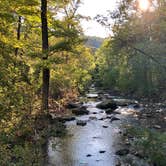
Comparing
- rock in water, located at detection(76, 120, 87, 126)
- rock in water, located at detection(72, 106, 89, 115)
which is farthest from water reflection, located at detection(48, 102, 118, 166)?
rock in water, located at detection(72, 106, 89, 115)

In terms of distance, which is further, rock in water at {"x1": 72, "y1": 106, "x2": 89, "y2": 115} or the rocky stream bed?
rock in water at {"x1": 72, "y1": 106, "x2": 89, "y2": 115}

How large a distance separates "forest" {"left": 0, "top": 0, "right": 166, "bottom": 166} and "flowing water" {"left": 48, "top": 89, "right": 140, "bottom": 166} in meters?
0.29

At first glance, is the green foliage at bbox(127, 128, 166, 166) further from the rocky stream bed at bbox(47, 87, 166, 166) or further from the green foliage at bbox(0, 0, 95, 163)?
the green foliage at bbox(0, 0, 95, 163)

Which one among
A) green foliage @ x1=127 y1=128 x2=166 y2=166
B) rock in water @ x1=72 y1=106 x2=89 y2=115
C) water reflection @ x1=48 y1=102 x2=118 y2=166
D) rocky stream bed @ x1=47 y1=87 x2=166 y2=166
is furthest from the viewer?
rock in water @ x1=72 y1=106 x2=89 y2=115

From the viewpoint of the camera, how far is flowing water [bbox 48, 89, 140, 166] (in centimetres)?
1394

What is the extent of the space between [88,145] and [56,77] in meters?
12.1

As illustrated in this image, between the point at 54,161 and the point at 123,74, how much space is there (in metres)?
28.5

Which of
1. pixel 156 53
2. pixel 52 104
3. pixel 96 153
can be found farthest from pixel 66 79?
pixel 96 153

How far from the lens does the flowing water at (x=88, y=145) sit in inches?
549

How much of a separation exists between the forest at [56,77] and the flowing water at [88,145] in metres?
0.29

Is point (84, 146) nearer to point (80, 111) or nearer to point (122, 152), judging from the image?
point (122, 152)

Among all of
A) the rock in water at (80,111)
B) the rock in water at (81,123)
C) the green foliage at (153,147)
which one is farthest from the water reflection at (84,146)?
the rock in water at (80,111)

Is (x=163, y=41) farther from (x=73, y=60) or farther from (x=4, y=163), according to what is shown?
(x=4, y=163)

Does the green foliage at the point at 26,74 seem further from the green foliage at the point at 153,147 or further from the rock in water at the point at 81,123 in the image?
the green foliage at the point at 153,147
